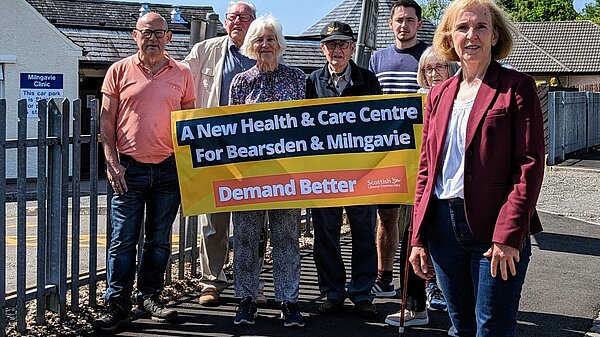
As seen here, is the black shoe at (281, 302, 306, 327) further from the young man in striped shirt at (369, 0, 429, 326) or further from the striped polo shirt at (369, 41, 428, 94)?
the striped polo shirt at (369, 41, 428, 94)

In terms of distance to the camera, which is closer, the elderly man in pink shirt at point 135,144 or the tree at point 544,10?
the elderly man in pink shirt at point 135,144

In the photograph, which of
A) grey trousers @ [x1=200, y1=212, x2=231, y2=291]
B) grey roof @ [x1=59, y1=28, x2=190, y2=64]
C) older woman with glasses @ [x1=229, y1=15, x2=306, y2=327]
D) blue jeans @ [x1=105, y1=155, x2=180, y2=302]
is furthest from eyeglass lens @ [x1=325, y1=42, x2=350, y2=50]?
grey roof @ [x1=59, y1=28, x2=190, y2=64]

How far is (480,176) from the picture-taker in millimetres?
3557

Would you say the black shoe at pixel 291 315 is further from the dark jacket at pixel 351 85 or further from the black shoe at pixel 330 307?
the dark jacket at pixel 351 85

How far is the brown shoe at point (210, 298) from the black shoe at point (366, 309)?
1161 mm

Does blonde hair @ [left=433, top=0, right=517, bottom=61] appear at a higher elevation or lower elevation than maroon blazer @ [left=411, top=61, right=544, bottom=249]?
higher

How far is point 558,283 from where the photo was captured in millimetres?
7820

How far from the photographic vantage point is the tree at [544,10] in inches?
3209

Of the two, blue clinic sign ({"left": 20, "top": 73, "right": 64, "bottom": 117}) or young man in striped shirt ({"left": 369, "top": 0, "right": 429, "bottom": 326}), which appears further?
blue clinic sign ({"left": 20, "top": 73, "right": 64, "bottom": 117})

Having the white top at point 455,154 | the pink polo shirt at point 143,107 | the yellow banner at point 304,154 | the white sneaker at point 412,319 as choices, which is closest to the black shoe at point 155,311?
the yellow banner at point 304,154

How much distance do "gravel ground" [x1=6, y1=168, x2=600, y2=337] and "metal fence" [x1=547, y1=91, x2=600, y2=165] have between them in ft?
3.58

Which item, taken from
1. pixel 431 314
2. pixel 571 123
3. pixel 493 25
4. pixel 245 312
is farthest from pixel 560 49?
pixel 493 25

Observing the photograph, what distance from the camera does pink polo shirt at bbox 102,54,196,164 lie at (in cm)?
599

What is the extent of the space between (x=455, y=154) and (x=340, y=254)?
9.61 ft
